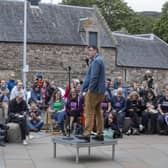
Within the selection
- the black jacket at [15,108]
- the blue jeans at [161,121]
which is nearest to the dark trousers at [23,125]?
the black jacket at [15,108]

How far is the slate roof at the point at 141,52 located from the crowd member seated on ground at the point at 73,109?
26183mm

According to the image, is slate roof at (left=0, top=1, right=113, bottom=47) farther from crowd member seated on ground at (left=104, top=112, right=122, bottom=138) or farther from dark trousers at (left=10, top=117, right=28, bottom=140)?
dark trousers at (left=10, top=117, right=28, bottom=140)

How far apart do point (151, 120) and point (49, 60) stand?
22131mm

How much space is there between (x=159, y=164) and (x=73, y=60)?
28.7 metres

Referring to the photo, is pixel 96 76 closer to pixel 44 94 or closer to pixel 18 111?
pixel 18 111

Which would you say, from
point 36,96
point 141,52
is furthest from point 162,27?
point 36,96

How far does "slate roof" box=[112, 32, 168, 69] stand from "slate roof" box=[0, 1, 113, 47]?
9.80 ft

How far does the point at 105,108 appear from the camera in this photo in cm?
1590

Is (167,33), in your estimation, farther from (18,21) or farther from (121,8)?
(18,21)

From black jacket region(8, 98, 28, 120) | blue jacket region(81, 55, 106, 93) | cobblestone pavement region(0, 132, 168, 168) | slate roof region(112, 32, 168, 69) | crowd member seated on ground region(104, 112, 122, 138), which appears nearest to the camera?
cobblestone pavement region(0, 132, 168, 168)

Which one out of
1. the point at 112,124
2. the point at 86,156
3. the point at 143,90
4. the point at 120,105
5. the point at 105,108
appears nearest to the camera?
the point at 86,156

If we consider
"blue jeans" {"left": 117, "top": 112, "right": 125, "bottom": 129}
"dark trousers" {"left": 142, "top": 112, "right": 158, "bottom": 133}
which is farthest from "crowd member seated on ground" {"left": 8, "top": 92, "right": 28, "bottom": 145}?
"dark trousers" {"left": 142, "top": 112, "right": 158, "bottom": 133}

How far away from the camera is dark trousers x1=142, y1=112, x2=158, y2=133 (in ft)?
54.2

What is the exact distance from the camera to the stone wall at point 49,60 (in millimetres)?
36188
